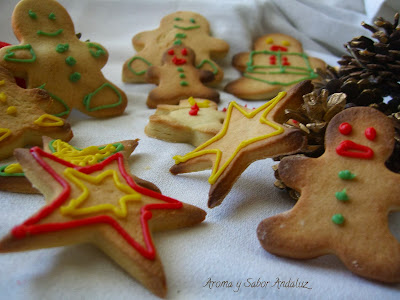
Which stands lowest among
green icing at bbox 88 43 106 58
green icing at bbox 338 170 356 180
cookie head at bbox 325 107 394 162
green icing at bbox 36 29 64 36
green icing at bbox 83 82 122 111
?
green icing at bbox 83 82 122 111

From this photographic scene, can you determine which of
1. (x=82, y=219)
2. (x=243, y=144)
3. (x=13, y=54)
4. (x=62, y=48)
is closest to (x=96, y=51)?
(x=62, y=48)

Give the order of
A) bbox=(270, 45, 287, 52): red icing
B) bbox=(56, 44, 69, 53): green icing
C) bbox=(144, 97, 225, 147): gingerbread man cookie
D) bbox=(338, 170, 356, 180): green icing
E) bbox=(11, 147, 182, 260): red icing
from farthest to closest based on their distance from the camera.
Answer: bbox=(270, 45, 287, 52): red icing, bbox=(56, 44, 69, 53): green icing, bbox=(144, 97, 225, 147): gingerbread man cookie, bbox=(338, 170, 356, 180): green icing, bbox=(11, 147, 182, 260): red icing

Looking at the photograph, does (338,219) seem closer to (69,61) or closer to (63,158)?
(63,158)

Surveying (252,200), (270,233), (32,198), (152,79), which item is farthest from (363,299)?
(152,79)

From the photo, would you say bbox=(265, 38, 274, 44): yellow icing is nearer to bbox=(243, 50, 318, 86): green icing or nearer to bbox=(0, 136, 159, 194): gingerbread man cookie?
bbox=(243, 50, 318, 86): green icing

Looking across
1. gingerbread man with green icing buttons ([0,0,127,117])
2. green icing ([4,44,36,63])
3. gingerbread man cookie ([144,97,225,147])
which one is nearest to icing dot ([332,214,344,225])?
gingerbread man cookie ([144,97,225,147])

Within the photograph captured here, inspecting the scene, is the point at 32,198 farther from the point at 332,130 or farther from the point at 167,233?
the point at 332,130

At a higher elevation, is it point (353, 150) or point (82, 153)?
point (353, 150)
